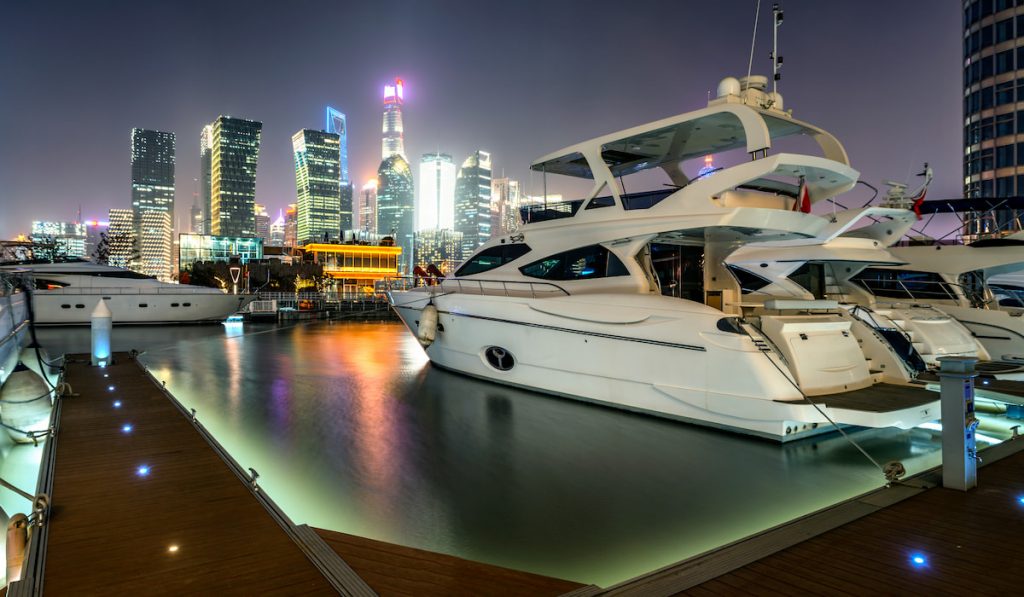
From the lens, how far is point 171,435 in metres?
6.20

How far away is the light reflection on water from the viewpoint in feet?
15.9

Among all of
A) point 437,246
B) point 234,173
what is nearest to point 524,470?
point 437,246

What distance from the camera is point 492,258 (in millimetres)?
12930

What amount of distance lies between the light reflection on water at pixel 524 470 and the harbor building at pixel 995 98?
3714 cm

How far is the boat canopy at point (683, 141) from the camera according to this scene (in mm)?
8898

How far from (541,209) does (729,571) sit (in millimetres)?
9958

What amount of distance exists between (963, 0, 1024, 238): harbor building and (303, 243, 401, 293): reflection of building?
5914 centimetres

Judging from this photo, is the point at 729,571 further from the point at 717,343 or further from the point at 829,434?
the point at 829,434

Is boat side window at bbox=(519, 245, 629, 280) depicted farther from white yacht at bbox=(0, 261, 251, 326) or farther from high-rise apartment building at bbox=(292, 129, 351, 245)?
high-rise apartment building at bbox=(292, 129, 351, 245)

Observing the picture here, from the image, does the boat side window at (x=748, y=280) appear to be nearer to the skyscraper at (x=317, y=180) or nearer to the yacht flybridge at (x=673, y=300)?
the yacht flybridge at (x=673, y=300)

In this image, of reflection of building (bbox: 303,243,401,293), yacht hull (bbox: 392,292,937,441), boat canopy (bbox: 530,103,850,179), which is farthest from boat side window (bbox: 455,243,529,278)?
reflection of building (bbox: 303,243,401,293)

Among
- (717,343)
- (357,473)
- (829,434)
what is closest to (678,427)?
(717,343)

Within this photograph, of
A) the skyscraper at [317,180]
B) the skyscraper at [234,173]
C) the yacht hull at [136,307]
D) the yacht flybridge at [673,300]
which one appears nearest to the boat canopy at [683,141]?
the yacht flybridge at [673,300]

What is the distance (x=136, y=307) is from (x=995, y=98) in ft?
182
